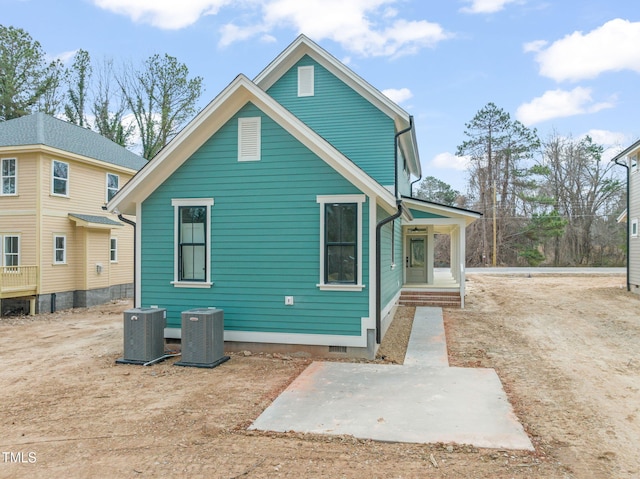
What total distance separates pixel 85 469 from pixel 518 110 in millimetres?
42695

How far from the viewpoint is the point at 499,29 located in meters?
15.6

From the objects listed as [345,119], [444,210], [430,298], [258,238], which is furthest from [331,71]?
[430,298]

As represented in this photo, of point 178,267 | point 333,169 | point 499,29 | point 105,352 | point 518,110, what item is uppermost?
point 518,110

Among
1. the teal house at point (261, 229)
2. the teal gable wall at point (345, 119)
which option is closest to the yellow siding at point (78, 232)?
the teal house at point (261, 229)

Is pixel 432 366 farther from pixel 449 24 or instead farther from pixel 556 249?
pixel 556 249

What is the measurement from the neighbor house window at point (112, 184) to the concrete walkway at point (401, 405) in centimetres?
1416

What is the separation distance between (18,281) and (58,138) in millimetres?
5220

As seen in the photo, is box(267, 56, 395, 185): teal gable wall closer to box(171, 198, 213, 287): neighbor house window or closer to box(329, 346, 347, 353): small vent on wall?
box(171, 198, 213, 287): neighbor house window

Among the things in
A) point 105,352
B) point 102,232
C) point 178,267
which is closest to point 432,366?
point 178,267

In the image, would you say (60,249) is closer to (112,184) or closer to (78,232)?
(78,232)

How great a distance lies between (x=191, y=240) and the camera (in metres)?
8.76

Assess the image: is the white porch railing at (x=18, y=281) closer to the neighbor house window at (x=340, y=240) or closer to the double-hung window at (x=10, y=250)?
the double-hung window at (x=10, y=250)

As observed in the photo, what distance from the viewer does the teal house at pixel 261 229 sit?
788 centimetres

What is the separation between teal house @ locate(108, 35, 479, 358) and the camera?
7.88m
